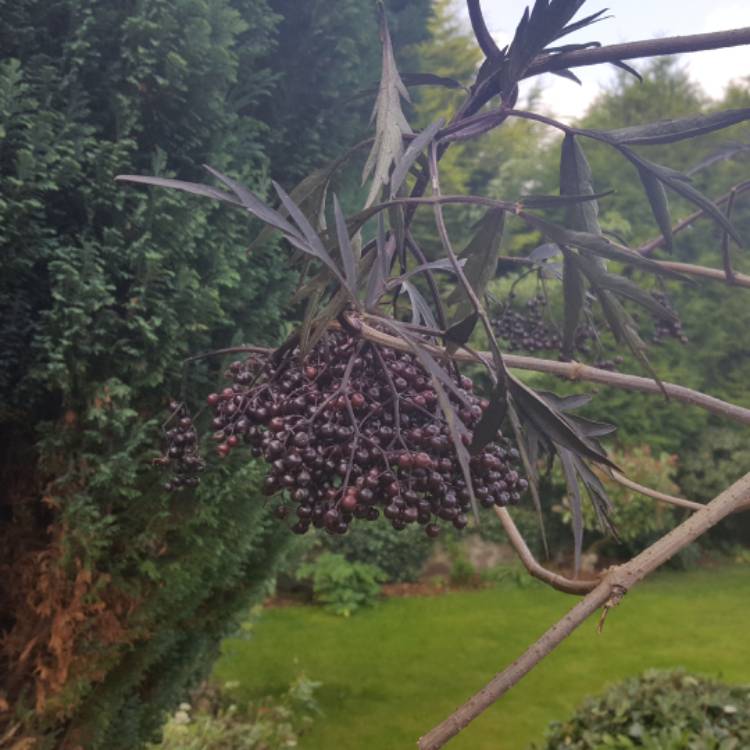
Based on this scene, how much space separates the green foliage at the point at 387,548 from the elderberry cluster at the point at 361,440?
23.2 feet

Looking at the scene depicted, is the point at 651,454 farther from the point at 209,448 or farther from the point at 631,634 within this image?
the point at 209,448

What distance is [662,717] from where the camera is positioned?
272 centimetres

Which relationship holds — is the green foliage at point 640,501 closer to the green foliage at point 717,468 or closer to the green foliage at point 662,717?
the green foliage at point 717,468

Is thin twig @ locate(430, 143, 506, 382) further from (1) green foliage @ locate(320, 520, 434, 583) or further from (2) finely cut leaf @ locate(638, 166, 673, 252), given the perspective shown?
(1) green foliage @ locate(320, 520, 434, 583)

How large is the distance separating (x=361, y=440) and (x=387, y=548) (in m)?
7.46

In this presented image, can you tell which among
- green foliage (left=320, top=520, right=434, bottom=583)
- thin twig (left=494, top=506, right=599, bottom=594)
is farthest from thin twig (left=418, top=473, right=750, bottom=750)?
green foliage (left=320, top=520, right=434, bottom=583)

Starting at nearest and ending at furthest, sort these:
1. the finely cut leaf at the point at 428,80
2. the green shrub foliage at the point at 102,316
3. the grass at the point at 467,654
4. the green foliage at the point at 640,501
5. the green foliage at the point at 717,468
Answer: the finely cut leaf at the point at 428,80 → the green shrub foliage at the point at 102,316 → the grass at the point at 467,654 → the green foliage at the point at 640,501 → the green foliage at the point at 717,468

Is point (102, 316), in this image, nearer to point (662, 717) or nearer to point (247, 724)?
point (662, 717)

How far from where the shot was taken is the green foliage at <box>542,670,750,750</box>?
2.52 m

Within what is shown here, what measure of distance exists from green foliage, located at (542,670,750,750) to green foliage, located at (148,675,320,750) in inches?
66.4

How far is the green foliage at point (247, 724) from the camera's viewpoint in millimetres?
3765

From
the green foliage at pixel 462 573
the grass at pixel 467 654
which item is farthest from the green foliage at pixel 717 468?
the green foliage at pixel 462 573

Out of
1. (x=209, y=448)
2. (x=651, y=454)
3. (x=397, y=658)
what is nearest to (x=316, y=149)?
(x=209, y=448)

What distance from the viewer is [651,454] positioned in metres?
8.53
